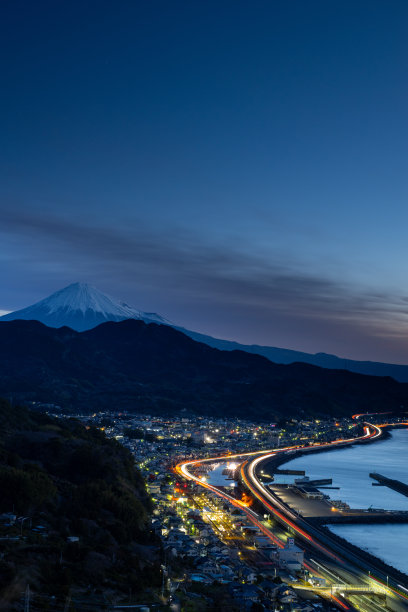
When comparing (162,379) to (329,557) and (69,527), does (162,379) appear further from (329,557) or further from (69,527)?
(69,527)

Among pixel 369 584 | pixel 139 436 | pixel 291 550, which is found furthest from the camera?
pixel 139 436

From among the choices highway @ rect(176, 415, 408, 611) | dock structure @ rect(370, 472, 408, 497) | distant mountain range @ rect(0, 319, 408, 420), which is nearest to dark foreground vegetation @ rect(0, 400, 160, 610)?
highway @ rect(176, 415, 408, 611)

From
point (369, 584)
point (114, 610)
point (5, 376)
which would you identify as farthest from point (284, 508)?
point (5, 376)

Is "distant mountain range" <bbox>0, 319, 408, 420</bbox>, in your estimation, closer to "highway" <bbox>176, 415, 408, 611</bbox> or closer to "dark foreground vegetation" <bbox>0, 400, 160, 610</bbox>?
"highway" <bbox>176, 415, 408, 611</bbox>

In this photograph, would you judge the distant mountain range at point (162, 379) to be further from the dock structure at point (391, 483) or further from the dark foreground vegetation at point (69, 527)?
the dark foreground vegetation at point (69, 527)

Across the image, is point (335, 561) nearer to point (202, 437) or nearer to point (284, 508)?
point (284, 508)

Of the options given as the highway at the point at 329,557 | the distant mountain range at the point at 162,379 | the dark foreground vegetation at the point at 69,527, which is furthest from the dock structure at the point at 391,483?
the distant mountain range at the point at 162,379

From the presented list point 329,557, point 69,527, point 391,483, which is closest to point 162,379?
point 391,483
